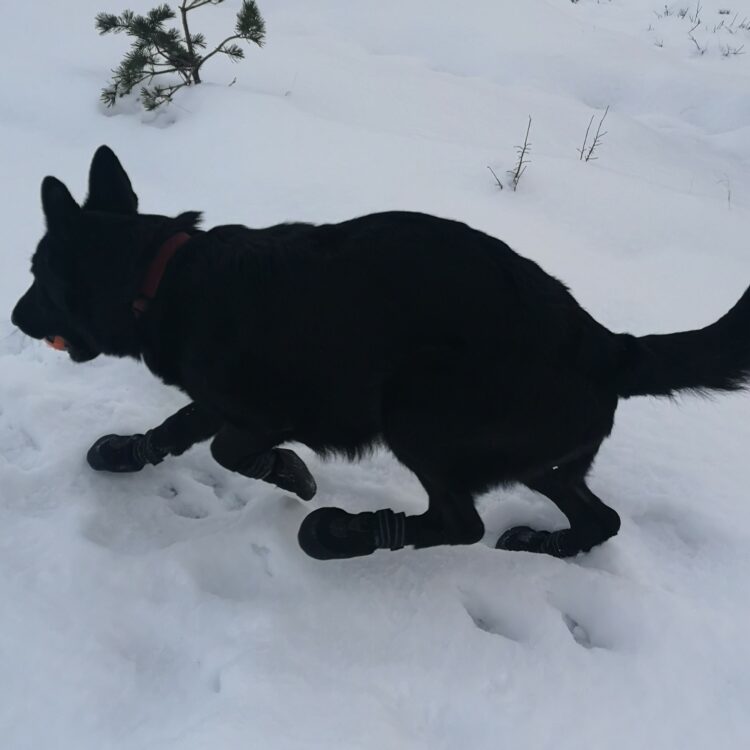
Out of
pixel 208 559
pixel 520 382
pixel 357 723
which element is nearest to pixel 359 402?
pixel 520 382

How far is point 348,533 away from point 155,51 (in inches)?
160

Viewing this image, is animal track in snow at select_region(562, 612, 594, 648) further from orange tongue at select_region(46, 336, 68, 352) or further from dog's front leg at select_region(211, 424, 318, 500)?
orange tongue at select_region(46, 336, 68, 352)

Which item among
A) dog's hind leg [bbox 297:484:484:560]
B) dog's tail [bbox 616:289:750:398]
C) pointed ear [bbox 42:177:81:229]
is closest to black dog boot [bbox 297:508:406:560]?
dog's hind leg [bbox 297:484:484:560]

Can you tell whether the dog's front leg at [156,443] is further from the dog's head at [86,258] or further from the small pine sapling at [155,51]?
the small pine sapling at [155,51]

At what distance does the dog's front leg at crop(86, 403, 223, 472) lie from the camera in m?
2.18

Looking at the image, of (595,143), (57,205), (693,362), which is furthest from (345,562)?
(595,143)

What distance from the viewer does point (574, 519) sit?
6.98 feet

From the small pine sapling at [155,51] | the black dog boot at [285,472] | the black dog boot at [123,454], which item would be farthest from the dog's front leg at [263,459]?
the small pine sapling at [155,51]

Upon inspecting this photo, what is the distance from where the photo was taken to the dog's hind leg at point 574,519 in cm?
209

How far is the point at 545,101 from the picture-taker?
592cm

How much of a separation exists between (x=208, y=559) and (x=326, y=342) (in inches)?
29.0

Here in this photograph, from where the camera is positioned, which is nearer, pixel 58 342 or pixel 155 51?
pixel 58 342

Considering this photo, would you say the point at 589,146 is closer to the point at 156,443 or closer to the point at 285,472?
the point at 285,472

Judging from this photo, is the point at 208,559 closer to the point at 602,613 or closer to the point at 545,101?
the point at 602,613
